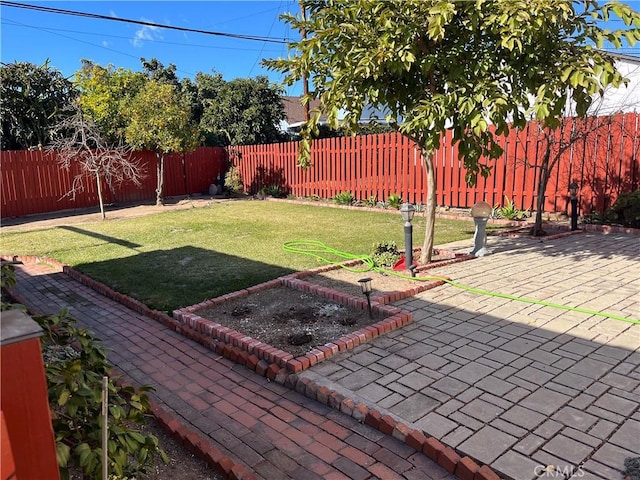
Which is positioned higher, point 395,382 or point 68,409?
point 68,409

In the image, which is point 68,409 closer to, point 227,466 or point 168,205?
point 227,466

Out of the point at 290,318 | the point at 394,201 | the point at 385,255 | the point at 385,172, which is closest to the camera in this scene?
the point at 290,318

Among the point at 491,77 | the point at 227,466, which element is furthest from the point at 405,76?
the point at 227,466

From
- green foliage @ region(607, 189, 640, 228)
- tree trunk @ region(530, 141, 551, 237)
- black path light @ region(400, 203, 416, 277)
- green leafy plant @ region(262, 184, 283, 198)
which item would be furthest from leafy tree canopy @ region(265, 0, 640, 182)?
green leafy plant @ region(262, 184, 283, 198)

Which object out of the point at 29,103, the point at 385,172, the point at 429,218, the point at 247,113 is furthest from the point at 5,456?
the point at 29,103

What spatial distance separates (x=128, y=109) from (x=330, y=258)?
1044cm

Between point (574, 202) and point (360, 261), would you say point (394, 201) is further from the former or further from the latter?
point (360, 261)

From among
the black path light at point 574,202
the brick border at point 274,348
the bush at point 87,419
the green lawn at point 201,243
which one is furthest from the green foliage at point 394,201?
the bush at point 87,419

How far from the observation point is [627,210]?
761 centimetres

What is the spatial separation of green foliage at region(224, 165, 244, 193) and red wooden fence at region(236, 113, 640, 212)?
392 millimetres

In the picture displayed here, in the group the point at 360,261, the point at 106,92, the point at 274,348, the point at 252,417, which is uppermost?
the point at 106,92

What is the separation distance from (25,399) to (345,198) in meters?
11.9

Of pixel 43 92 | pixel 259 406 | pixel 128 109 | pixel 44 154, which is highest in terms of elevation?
pixel 43 92

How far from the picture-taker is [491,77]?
4668mm
